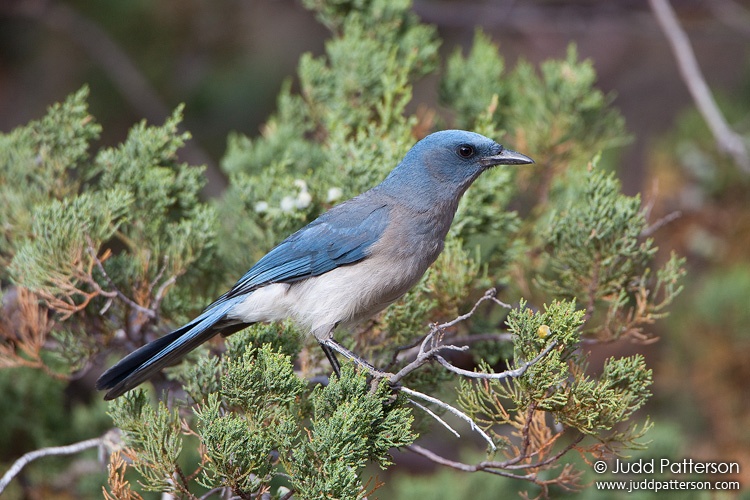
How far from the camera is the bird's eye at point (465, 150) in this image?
10.5 feet

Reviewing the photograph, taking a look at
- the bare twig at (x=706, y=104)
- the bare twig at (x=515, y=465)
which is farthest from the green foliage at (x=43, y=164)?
the bare twig at (x=706, y=104)

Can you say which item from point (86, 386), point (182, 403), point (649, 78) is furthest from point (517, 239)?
point (649, 78)

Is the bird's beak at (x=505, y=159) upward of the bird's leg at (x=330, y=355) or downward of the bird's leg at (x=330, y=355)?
upward

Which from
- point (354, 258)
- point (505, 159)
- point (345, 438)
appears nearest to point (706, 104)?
point (505, 159)

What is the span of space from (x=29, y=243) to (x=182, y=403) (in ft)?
2.70

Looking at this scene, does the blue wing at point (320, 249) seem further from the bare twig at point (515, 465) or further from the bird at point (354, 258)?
the bare twig at point (515, 465)

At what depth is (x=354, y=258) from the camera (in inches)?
121

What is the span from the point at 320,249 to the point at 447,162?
597 mm

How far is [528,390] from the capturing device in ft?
7.46

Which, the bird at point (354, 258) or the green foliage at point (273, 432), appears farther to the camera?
the bird at point (354, 258)

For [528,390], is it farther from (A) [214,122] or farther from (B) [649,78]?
(B) [649,78]

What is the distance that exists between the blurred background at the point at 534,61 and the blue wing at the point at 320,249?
1.58m

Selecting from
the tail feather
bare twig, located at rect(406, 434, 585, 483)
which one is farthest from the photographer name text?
the tail feather

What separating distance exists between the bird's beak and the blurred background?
143cm
